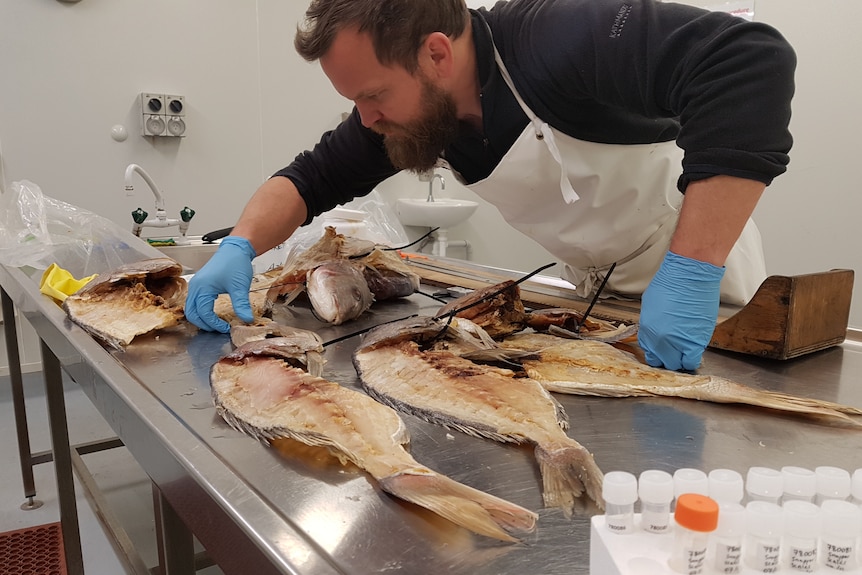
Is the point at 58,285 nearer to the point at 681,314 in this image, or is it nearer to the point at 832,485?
the point at 681,314

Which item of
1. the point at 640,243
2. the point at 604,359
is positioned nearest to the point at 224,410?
the point at 604,359

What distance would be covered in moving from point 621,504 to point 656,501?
0.03m

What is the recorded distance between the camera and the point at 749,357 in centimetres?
145

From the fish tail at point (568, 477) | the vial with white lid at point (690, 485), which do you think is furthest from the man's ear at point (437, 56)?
the vial with white lid at point (690, 485)

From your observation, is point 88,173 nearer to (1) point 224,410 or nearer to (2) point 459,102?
(2) point 459,102

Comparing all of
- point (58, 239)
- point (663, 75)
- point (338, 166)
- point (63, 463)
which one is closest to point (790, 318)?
point (663, 75)

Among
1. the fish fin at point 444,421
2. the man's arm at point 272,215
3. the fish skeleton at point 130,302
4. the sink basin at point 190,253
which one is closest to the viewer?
the fish fin at point 444,421

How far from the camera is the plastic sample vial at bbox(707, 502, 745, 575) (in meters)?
0.47

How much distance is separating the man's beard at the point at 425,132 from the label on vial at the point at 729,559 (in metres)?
1.51

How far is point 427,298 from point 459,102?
661 millimetres

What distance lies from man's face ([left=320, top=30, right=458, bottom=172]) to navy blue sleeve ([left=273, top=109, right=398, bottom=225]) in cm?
30

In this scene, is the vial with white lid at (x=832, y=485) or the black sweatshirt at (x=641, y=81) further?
the black sweatshirt at (x=641, y=81)

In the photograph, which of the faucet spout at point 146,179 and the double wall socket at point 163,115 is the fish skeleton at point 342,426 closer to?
the faucet spout at point 146,179

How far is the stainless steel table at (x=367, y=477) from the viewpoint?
69 cm
